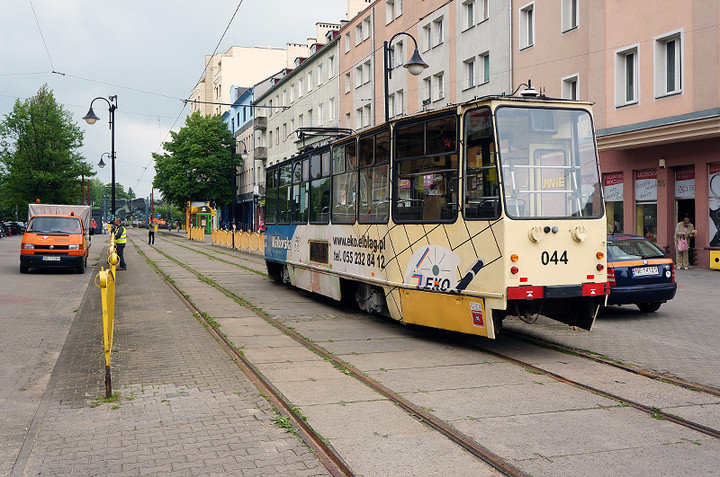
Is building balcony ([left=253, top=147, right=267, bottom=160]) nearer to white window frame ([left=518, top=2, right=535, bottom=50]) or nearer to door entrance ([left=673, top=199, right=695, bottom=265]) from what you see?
white window frame ([left=518, top=2, right=535, bottom=50])

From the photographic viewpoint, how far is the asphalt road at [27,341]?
5590 mm

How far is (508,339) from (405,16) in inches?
1233

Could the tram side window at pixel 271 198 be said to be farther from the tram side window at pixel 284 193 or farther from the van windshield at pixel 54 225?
the van windshield at pixel 54 225

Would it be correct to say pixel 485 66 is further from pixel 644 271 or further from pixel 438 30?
pixel 644 271

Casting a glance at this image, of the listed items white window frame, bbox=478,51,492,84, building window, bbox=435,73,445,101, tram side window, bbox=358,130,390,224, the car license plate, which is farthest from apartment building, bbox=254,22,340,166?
the car license plate

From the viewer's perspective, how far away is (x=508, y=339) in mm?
9664

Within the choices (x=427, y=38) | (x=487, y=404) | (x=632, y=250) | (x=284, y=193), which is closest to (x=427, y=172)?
(x=487, y=404)

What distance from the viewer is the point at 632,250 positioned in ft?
39.5

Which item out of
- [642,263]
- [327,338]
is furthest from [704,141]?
[327,338]

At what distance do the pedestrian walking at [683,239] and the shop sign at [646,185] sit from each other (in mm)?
1869

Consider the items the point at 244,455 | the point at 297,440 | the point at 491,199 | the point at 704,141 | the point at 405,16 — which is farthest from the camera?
the point at 405,16

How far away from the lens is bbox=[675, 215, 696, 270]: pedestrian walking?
68.0 ft

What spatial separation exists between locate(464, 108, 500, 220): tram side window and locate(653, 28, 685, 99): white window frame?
1495 cm

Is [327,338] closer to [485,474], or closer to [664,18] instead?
[485,474]
